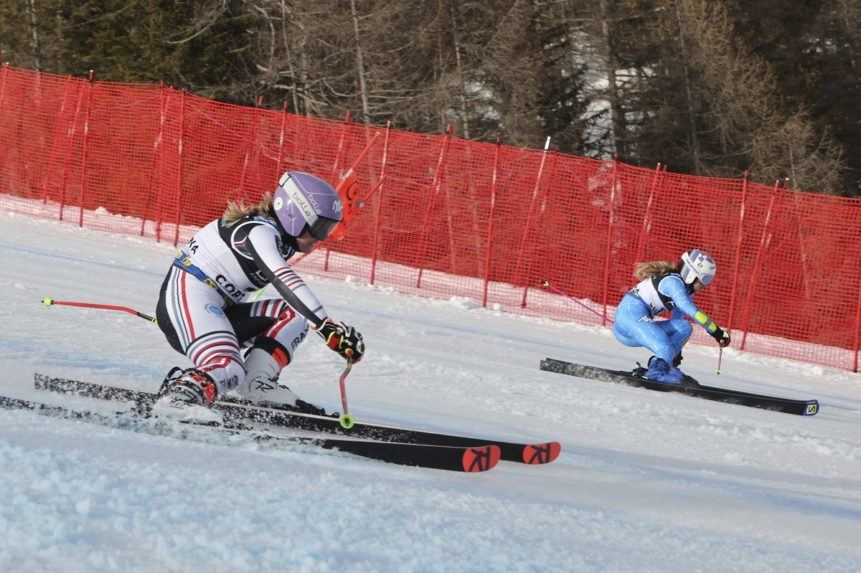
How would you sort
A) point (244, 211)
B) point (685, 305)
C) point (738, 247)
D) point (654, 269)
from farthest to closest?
point (738, 247)
point (654, 269)
point (685, 305)
point (244, 211)

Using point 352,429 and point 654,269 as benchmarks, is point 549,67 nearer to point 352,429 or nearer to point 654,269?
point 654,269

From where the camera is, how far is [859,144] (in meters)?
31.2

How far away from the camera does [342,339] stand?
529 centimetres

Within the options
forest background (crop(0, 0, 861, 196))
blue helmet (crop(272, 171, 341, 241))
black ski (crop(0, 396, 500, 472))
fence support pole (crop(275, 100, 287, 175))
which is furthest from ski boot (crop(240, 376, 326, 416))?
forest background (crop(0, 0, 861, 196))

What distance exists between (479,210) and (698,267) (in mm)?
6730

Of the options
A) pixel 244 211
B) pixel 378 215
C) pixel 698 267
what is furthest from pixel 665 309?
pixel 378 215

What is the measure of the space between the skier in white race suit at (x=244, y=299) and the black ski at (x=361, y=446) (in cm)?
22

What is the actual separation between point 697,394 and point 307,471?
6.17 meters

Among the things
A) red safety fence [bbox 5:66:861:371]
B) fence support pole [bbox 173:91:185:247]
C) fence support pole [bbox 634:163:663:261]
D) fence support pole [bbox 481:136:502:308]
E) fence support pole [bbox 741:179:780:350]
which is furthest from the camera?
fence support pole [bbox 173:91:185:247]

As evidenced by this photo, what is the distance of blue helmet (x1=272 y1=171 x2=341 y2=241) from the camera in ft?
19.0

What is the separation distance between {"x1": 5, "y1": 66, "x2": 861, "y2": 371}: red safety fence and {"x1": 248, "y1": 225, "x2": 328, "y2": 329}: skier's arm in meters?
10.8

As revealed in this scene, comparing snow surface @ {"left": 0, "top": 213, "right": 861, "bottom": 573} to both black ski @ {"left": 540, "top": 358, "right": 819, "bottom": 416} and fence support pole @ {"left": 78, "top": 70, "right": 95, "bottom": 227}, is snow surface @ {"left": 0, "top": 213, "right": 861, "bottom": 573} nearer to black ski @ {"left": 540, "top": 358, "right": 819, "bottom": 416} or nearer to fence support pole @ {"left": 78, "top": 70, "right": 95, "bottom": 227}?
black ski @ {"left": 540, "top": 358, "right": 819, "bottom": 416}

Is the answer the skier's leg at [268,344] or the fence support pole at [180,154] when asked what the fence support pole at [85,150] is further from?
the skier's leg at [268,344]

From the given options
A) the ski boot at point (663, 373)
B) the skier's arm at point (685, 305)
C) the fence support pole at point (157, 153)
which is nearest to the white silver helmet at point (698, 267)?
the skier's arm at point (685, 305)
